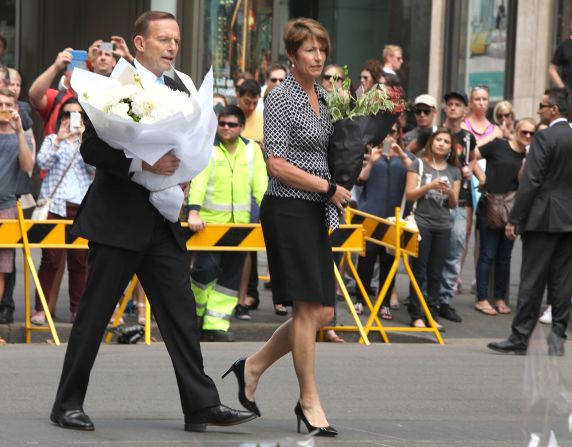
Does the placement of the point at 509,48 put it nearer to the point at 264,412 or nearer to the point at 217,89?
the point at 217,89

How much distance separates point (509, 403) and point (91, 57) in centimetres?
483

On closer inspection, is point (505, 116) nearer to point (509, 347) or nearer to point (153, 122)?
point (509, 347)

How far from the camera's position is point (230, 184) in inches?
431

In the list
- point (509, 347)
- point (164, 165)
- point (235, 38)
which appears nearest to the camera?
point (164, 165)

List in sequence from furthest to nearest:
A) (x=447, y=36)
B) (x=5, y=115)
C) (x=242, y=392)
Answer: (x=447, y=36)
(x=5, y=115)
(x=242, y=392)

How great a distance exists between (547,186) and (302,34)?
429 cm

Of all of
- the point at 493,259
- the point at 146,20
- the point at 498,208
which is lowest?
the point at 493,259

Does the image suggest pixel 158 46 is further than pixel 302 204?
No

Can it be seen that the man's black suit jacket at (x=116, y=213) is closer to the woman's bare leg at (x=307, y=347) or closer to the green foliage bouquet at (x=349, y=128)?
the woman's bare leg at (x=307, y=347)

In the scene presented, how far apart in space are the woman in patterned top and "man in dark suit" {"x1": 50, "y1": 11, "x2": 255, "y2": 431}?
1.42ft

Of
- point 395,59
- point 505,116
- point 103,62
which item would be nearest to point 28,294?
point 103,62

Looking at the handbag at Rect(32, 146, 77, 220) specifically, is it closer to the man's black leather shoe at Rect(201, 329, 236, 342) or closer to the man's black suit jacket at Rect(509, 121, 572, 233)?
the man's black leather shoe at Rect(201, 329, 236, 342)

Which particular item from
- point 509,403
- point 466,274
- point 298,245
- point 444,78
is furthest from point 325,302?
point 444,78

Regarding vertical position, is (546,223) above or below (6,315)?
above
